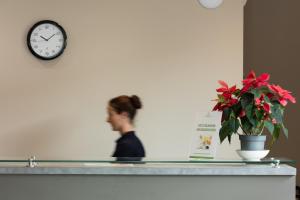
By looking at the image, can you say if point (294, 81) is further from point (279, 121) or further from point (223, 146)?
point (279, 121)

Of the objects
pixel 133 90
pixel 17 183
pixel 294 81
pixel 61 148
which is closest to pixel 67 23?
pixel 133 90

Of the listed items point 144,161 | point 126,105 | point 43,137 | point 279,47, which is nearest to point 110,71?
point 43,137

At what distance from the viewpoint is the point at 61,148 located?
169 inches

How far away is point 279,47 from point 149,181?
4309 mm

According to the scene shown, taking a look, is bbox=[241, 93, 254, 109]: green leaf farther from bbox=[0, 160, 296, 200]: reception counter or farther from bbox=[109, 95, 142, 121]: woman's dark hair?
bbox=[109, 95, 142, 121]: woman's dark hair

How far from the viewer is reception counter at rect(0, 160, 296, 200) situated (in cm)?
205

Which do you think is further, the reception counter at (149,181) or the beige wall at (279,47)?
the beige wall at (279,47)

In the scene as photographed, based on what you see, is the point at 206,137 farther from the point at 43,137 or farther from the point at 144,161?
the point at 43,137

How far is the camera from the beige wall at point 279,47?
5.71 m

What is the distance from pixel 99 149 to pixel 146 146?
16.1 inches

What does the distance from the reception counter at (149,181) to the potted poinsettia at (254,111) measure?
134 millimetres

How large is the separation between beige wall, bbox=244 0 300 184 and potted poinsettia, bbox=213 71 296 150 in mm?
3684

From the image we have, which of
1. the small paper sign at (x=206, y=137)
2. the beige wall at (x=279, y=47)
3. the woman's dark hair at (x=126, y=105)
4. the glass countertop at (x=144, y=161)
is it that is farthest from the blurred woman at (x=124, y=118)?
the beige wall at (x=279, y=47)

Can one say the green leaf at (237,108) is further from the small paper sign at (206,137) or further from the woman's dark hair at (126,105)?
the woman's dark hair at (126,105)
